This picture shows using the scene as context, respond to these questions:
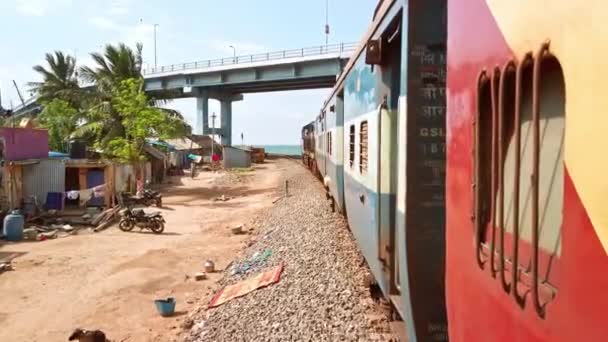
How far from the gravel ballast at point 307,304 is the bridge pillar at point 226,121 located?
57.2m

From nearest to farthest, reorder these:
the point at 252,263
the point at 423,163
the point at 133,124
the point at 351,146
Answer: the point at 423,163
the point at 351,146
the point at 252,263
the point at 133,124

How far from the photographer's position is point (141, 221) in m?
19.3

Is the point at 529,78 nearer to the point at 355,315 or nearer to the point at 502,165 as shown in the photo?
the point at 502,165

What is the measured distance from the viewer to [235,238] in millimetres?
17250

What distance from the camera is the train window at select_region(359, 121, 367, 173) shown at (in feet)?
19.8

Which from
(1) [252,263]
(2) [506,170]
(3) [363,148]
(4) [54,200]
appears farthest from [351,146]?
(4) [54,200]

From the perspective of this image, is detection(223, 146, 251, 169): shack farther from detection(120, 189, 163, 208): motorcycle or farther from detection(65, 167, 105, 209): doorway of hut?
detection(65, 167, 105, 209): doorway of hut

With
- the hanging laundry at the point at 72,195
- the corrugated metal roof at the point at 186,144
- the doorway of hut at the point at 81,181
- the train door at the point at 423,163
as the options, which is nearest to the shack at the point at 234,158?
the corrugated metal roof at the point at 186,144

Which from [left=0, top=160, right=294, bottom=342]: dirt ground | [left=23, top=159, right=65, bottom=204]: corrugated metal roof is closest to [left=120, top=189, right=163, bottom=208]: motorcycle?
[left=0, top=160, right=294, bottom=342]: dirt ground

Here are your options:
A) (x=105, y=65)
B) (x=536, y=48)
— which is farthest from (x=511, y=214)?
(x=105, y=65)

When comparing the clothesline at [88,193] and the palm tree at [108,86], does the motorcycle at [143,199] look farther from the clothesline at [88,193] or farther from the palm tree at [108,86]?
the palm tree at [108,86]

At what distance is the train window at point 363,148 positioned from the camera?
19.8 ft

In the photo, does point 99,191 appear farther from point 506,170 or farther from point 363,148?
Result: point 506,170

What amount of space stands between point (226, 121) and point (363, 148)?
205 feet
